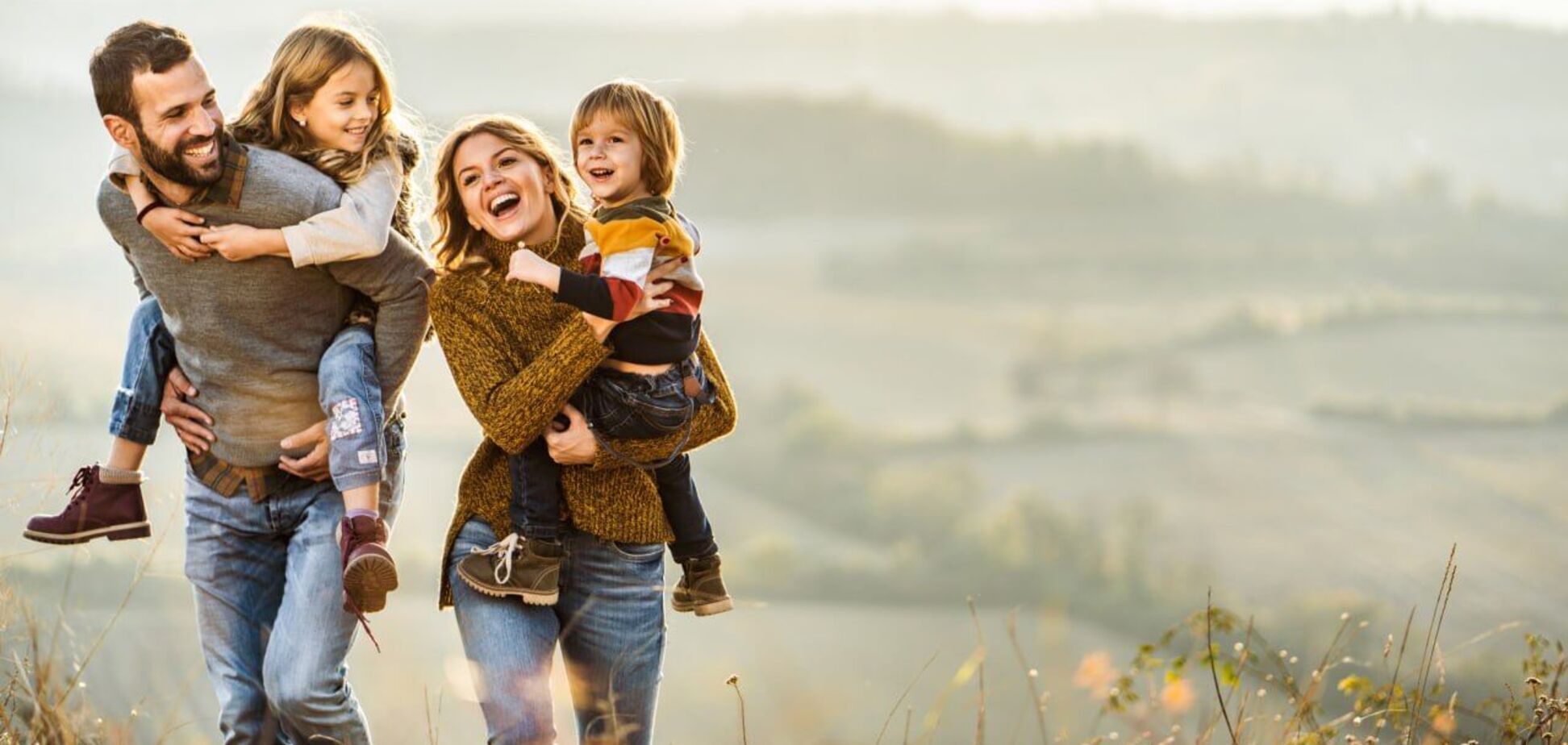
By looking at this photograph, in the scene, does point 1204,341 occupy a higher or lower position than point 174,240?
lower

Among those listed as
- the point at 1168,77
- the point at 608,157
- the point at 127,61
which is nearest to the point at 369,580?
the point at 608,157

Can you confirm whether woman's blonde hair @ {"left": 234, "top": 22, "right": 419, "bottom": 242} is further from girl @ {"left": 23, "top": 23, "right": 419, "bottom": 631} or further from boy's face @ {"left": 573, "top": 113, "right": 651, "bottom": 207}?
boy's face @ {"left": 573, "top": 113, "right": 651, "bottom": 207}

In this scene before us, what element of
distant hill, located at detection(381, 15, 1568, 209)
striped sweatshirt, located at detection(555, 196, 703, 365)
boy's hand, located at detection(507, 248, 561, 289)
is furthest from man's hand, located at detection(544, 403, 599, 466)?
distant hill, located at detection(381, 15, 1568, 209)

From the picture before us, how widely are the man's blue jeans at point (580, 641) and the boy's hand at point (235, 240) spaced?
0.59 m

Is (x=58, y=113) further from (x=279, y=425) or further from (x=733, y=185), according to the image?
(x=279, y=425)

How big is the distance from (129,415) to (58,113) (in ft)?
179

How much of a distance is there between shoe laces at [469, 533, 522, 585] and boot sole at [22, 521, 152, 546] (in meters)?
0.70

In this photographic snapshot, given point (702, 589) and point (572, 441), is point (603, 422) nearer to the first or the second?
point (572, 441)

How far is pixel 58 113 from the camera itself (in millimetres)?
50906

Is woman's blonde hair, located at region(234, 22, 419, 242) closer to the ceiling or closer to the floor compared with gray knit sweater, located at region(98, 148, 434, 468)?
closer to the ceiling

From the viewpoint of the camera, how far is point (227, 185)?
2.46 meters

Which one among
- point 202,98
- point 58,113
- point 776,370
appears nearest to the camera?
point 202,98

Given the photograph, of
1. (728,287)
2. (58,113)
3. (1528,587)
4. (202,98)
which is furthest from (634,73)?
(728,287)

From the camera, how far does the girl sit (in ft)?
8.00
